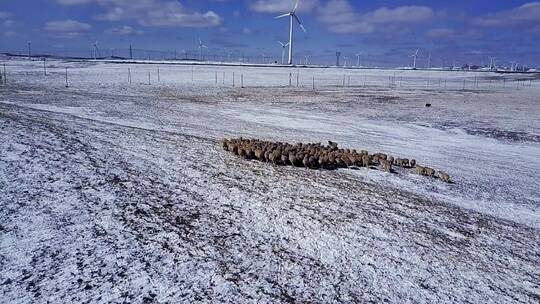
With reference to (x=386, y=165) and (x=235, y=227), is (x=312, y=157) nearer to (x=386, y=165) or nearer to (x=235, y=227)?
(x=386, y=165)

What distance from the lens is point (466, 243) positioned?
7082 millimetres

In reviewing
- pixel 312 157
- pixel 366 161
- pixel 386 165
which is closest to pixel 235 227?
pixel 312 157

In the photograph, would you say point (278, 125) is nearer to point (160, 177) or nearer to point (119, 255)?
point (160, 177)

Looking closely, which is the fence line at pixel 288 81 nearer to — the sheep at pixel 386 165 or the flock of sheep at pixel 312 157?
the flock of sheep at pixel 312 157

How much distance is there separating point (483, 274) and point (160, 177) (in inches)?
257

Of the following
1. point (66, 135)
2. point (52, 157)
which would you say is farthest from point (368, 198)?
point (66, 135)

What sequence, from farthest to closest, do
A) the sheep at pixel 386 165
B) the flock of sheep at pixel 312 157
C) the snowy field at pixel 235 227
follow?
the sheep at pixel 386 165, the flock of sheep at pixel 312 157, the snowy field at pixel 235 227

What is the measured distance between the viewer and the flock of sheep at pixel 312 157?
433 inches

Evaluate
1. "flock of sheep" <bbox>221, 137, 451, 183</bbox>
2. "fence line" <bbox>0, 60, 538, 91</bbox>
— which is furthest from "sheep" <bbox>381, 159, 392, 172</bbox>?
"fence line" <bbox>0, 60, 538, 91</bbox>

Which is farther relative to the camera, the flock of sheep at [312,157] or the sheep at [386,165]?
the sheep at [386,165]

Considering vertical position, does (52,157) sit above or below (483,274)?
above

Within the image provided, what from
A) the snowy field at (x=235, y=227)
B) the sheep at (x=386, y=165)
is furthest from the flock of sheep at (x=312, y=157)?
the snowy field at (x=235, y=227)

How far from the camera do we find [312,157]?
35.9 feet

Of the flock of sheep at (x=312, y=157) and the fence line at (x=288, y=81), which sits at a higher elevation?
the fence line at (x=288, y=81)
